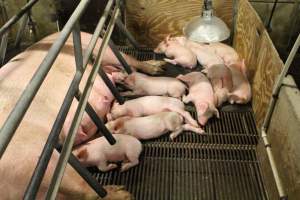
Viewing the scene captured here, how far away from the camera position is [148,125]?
7.00 ft

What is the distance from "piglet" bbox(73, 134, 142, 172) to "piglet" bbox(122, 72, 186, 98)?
0.57 m

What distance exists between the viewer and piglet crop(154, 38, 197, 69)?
9.27ft

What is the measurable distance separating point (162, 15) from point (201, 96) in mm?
1136

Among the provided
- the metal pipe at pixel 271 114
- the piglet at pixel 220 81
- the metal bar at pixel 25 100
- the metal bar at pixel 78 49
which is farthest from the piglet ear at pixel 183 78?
the metal bar at pixel 25 100

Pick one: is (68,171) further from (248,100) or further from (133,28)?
(133,28)

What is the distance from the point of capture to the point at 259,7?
3.12 meters

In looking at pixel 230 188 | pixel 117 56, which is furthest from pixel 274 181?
pixel 117 56

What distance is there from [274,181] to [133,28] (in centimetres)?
208

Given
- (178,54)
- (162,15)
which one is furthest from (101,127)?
(162,15)

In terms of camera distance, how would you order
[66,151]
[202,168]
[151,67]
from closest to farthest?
[66,151] → [202,168] → [151,67]

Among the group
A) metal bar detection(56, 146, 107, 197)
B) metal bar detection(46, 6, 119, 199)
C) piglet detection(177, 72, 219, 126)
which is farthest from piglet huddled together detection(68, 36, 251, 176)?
metal bar detection(46, 6, 119, 199)

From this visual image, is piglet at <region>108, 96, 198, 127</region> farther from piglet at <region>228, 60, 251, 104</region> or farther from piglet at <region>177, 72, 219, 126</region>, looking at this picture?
piglet at <region>228, 60, 251, 104</region>

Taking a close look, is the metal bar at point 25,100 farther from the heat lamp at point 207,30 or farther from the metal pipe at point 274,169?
the metal pipe at point 274,169

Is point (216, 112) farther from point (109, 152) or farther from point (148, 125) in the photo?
point (109, 152)
